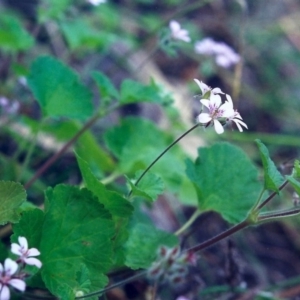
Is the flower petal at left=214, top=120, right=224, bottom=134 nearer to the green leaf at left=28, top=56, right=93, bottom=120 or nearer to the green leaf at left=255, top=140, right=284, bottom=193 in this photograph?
the green leaf at left=255, top=140, right=284, bottom=193

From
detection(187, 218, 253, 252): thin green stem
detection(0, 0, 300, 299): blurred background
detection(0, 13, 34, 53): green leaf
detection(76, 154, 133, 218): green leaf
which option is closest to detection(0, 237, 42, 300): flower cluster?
detection(76, 154, 133, 218): green leaf

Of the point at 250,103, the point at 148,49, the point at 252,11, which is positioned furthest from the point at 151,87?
the point at 252,11

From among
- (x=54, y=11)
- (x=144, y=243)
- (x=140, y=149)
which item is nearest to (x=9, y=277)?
(x=144, y=243)

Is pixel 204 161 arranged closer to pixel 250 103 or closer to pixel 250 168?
pixel 250 168

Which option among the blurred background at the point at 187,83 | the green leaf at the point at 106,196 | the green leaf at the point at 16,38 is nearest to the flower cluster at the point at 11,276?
the green leaf at the point at 106,196

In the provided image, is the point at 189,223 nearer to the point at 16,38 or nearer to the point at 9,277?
the point at 9,277
